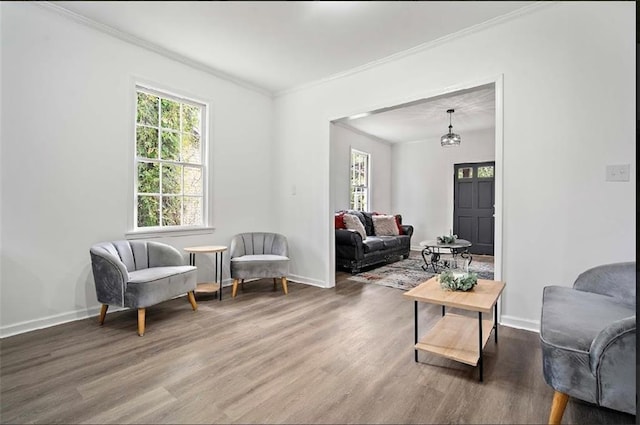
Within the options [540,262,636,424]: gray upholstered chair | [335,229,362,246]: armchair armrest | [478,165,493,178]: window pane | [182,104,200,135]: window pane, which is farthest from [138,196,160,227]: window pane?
[478,165,493,178]: window pane

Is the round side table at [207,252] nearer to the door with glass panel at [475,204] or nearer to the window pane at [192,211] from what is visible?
the window pane at [192,211]

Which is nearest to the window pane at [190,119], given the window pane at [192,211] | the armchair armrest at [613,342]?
the window pane at [192,211]

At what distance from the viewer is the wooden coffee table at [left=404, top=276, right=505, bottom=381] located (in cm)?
175

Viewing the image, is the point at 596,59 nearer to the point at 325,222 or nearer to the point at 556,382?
the point at 556,382

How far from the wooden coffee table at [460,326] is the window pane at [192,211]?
2.55m

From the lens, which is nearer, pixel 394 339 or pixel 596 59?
pixel 596 59

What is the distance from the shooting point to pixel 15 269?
7.66 feet

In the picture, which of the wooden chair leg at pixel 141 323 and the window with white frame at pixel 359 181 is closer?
the wooden chair leg at pixel 141 323

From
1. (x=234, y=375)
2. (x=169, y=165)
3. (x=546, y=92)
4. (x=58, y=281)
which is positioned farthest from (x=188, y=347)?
(x=546, y=92)

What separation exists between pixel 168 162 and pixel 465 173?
5782mm

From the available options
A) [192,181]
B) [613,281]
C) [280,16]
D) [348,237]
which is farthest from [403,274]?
[280,16]

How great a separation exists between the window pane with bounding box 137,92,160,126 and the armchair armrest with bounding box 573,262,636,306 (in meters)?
3.80

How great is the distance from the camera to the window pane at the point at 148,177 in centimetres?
309

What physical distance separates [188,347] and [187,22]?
7.19 feet
